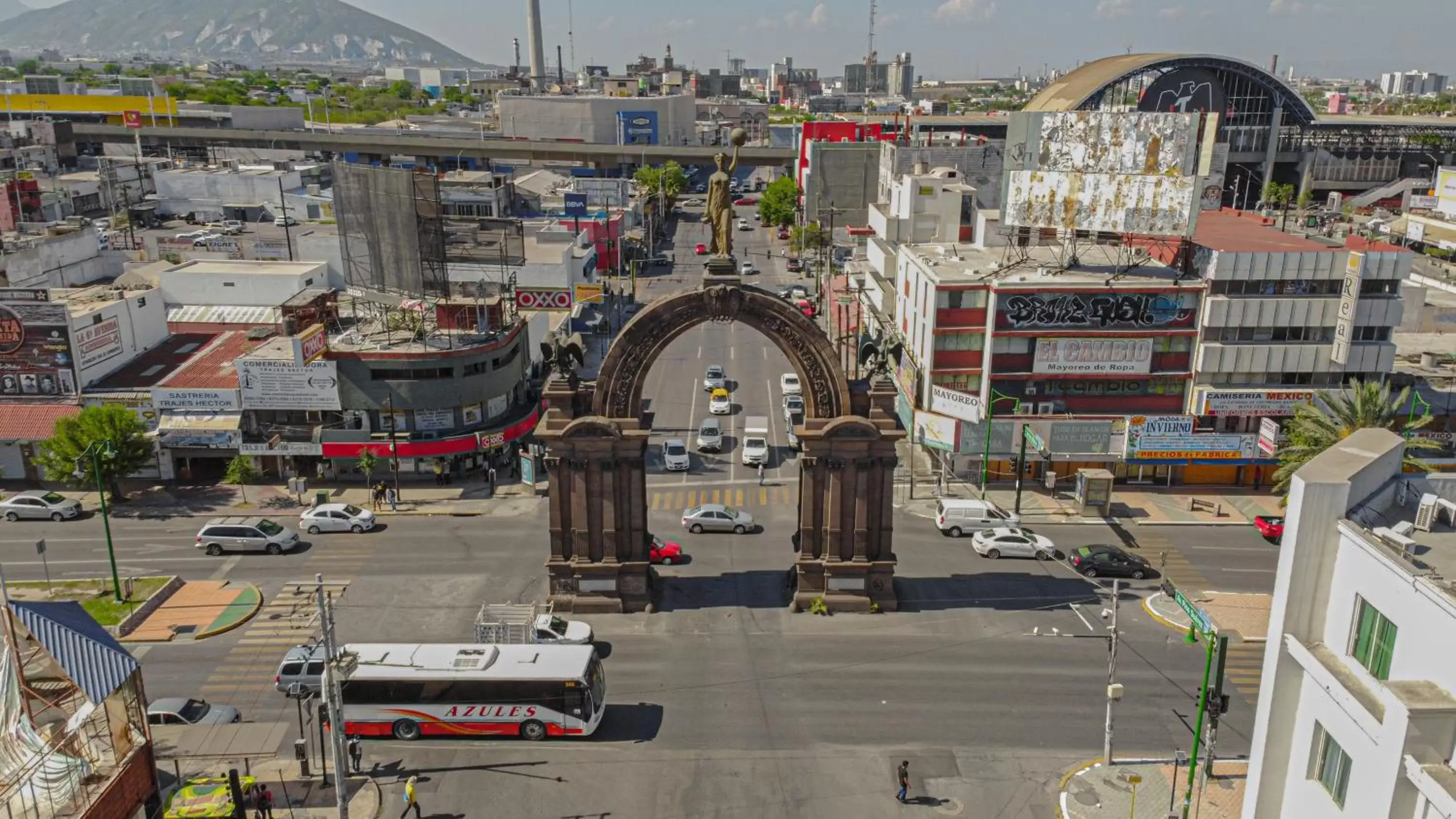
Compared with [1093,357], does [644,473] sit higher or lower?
lower

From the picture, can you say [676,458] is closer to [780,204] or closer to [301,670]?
[301,670]

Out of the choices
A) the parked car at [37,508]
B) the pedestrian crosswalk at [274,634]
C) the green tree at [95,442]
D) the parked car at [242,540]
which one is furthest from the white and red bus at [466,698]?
the parked car at [37,508]

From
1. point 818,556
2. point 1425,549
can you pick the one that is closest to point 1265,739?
point 1425,549

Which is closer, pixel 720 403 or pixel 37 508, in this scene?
pixel 37 508

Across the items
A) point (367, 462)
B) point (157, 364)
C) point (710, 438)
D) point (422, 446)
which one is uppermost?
point (157, 364)

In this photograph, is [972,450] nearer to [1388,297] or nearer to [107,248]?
[1388,297]

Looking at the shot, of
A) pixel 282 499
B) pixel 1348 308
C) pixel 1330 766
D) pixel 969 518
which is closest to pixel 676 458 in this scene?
pixel 969 518
